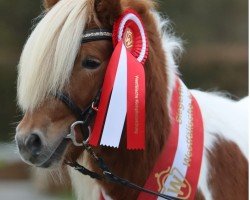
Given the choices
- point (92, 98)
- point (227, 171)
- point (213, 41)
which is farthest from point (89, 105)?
point (213, 41)

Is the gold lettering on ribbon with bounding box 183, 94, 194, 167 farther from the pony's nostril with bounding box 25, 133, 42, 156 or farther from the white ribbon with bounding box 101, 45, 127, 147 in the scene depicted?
the pony's nostril with bounding box 25, 133, 42, 156

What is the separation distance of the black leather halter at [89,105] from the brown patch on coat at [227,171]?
0.73 m

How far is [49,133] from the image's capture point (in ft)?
10.7

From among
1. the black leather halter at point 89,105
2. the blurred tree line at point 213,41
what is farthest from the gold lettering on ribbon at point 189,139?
the blurred tree line at point 213,41

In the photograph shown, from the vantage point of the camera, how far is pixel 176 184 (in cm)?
362

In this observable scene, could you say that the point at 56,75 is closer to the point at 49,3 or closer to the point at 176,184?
the point at 49,3

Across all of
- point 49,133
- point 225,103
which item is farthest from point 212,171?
point 49,133

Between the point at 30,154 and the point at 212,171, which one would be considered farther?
the point at 212,171

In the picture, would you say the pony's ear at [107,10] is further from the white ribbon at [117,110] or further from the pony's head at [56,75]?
the white ribbon at [117,110]

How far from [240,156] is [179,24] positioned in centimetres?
1235

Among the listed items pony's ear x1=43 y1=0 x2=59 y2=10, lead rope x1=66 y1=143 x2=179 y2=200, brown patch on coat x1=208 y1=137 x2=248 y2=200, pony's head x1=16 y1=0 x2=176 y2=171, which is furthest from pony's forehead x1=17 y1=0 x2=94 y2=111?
brown patch on coat x1=208 y1=137 x2=248 y2=200

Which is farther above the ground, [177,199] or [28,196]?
[177,199]

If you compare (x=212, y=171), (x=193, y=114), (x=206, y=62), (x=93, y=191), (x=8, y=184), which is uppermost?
(x=193, y=114)

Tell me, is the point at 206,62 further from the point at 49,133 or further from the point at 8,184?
the point at 49,133
